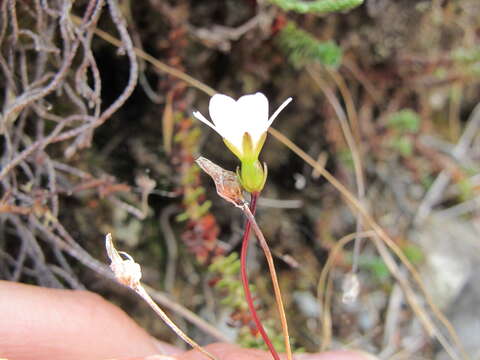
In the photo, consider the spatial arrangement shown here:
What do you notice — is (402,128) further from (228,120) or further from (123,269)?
(123,269)

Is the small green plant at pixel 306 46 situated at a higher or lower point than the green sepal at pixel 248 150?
higher

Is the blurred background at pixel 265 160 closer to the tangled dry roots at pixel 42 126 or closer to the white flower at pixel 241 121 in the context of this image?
the tangled dry roots at pixel 42 126

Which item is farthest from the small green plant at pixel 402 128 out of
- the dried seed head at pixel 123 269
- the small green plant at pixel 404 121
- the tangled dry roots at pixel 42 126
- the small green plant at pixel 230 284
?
the dried seed head at pixel 123 269

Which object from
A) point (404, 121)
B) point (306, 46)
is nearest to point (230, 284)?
point (306, 46)

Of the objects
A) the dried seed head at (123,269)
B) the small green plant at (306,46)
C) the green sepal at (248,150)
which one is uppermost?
the small green plant at (306,46)

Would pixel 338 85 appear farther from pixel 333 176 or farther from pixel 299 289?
pixel 299 289

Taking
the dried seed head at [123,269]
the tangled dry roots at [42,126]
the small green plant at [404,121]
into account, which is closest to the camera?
the dried seed head at [123,269]

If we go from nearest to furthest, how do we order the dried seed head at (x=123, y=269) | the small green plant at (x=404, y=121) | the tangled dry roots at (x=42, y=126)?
the dried seed head at (x=123, y=269) < the tangled dry roots at (x=42, y=126) < the small green plant at (x=404, y=121)
